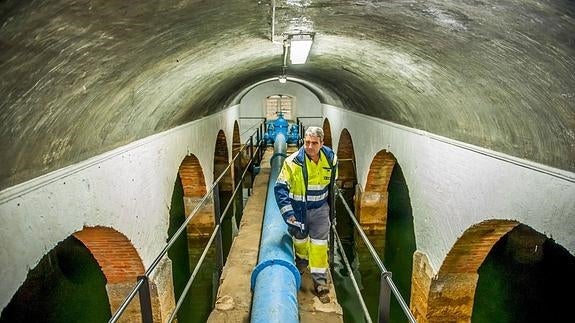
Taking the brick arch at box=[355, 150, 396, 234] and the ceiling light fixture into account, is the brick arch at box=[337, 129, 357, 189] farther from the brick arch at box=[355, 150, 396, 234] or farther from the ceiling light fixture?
the ceiling light fixture

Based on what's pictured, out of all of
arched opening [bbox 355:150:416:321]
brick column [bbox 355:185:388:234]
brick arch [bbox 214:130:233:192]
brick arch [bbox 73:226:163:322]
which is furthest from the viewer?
brick arch [bbox 214:130:233:192]

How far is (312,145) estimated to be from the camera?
12.0ft

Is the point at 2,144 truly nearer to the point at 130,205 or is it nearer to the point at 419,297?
the point at 130,205

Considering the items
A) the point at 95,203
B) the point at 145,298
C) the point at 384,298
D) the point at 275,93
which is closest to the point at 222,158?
the point at 275,93

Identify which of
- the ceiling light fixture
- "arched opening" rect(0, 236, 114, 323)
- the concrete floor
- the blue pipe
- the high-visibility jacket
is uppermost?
the ceiling light fixture

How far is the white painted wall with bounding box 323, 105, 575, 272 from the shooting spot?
3.05 meters

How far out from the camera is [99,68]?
2.73 meters

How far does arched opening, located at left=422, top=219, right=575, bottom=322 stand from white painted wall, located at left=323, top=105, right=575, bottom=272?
276 millimetres

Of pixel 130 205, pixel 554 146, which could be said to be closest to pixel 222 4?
pixel 554 146

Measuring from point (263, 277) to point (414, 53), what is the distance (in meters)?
2.52

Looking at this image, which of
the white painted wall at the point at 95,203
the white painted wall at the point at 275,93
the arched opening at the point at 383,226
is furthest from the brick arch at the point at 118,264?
the white painted wall at the point at 275,93

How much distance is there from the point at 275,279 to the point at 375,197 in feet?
22.9

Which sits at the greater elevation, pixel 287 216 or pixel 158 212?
pixel 287 216

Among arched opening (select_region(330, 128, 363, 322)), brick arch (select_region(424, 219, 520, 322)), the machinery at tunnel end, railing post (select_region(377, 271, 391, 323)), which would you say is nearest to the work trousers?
arched opening (select_region(330, 128, 363, 322))
